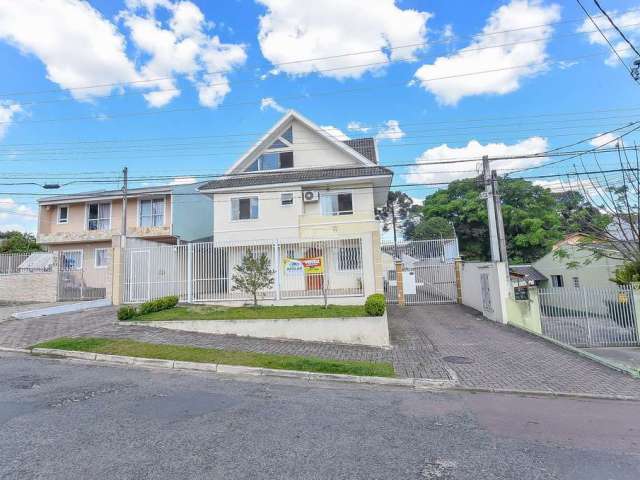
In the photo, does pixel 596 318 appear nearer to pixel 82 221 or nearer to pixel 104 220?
pixel 104 220

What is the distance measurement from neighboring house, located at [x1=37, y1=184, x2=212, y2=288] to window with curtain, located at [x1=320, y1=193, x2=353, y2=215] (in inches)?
380

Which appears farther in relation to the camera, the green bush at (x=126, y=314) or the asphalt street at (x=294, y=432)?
the green bush at (x=126, y=314)

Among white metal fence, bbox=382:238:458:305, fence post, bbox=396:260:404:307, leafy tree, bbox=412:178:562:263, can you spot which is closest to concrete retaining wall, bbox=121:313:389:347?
fence post, bbox=396:260:404:307

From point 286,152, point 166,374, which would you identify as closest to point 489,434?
point 166,374

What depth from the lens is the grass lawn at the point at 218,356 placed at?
291 inches

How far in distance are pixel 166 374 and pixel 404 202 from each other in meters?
51.5

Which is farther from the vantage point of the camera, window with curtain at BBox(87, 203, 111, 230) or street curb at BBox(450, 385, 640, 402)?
window with curtain at BBox(87, 203, 111, 230)

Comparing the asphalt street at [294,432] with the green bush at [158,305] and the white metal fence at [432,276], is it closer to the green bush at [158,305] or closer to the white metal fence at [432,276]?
the green bush at [158,305]

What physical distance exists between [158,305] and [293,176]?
10.4 meters

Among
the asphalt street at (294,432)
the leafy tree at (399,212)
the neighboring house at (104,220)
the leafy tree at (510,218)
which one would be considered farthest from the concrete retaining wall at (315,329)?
the leafy tree at (399,212)

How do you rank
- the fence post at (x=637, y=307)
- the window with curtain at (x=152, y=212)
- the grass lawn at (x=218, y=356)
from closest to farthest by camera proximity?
the grass lawn at (x=218, y=356) → the fence post at (x=637, y=307) → the window with curtain at (x=152, y=212)

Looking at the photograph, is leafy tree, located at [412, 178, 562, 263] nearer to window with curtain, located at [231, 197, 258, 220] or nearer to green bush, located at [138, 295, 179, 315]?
window with curtain, located at [231, 197, 258, 220]

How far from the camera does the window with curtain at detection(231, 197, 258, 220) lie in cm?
1981

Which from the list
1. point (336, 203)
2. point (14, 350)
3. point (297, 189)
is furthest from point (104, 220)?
point (14, 350)
